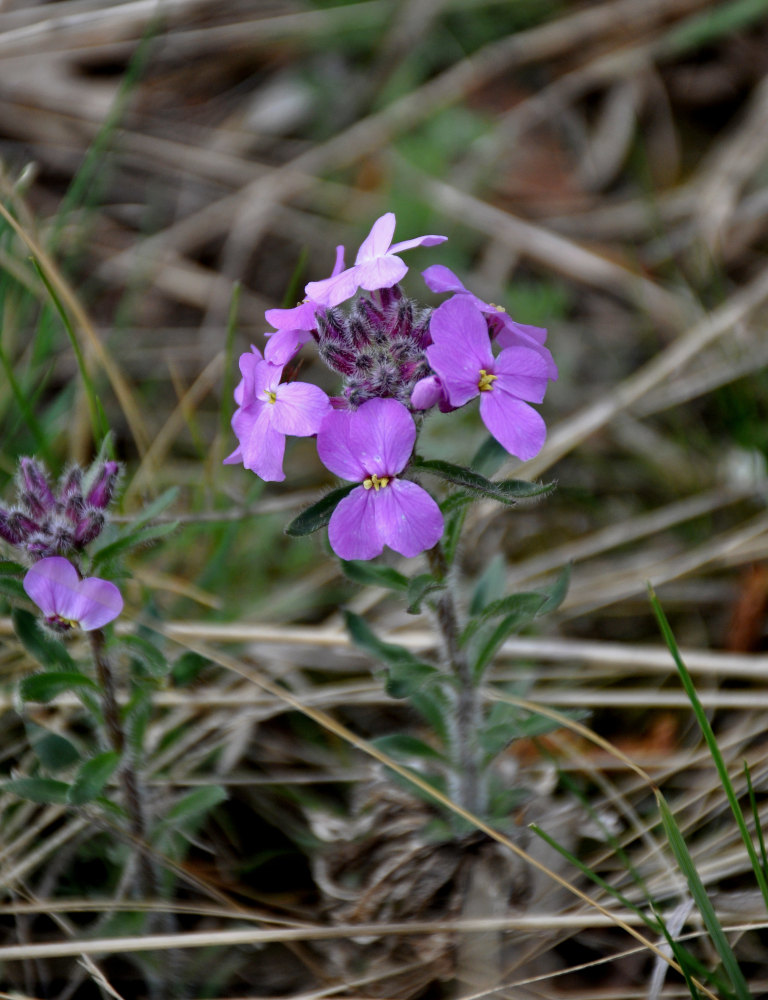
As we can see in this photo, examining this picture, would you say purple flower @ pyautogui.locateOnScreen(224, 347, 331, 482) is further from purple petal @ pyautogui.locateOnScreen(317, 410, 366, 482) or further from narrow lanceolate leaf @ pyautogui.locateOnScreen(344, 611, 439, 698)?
narrow lanceolate leaf @ pyautogui.locateOnScreen(344, 611, 439, 698)

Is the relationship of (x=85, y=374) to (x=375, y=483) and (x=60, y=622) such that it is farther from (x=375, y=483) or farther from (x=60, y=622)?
(x=375, y=483)

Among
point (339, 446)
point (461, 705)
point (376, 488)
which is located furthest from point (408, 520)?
point (461, 705)

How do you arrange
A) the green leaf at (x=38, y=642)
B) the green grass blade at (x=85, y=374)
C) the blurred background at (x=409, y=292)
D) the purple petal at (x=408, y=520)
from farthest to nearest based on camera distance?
the blurred background at (x=409, y=292) → the green grass blade at (x=85, y=374) → the green leaf at (x=38, y=642) → the purple petal at (x=408, y=520)

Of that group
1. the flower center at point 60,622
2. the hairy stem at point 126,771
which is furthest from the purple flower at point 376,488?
the hairy stem at point 126,771

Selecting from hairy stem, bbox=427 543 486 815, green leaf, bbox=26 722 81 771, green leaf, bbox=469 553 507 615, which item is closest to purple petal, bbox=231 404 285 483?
hairy stem, bbox=427 543 486 815

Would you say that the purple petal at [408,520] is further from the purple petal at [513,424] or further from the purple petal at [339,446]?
the purple petal at [513,424]

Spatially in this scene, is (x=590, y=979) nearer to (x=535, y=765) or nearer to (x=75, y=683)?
(x=535, y=765)
